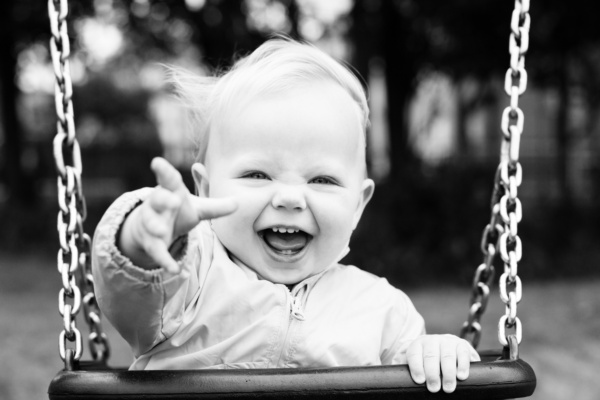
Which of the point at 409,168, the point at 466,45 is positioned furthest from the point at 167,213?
the point at 466,45

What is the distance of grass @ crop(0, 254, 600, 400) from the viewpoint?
4.07 metres

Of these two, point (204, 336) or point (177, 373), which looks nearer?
point (177, 373)

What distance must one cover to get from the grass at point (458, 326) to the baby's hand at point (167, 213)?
303 cm

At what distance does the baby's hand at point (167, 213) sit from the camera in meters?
1.12

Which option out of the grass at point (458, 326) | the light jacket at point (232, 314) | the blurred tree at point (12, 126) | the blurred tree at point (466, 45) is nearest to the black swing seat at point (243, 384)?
the light jacket at point (232, 314)

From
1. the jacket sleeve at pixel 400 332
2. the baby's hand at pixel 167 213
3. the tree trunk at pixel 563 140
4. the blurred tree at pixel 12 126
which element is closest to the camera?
the baby's hand at pixel 167 213

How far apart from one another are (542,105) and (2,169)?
1361cm

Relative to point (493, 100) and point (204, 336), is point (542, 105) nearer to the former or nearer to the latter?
point (493, 100)

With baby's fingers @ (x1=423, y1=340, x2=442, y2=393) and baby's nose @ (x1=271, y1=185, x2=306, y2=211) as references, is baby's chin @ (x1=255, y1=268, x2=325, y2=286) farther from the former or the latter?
baby's fingers @ (x1=423, y1=340, x2=442, y2=393)

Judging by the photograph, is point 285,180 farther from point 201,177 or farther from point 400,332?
point 400,332

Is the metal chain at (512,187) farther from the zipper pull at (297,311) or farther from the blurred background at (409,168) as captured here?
the blurred background at (409,168)

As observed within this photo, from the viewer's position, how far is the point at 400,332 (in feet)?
5.60

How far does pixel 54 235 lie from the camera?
29.4ft

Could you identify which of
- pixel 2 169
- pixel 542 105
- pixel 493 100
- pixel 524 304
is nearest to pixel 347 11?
pixel 493 100
